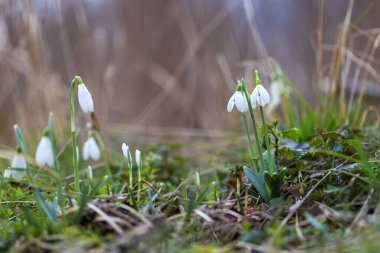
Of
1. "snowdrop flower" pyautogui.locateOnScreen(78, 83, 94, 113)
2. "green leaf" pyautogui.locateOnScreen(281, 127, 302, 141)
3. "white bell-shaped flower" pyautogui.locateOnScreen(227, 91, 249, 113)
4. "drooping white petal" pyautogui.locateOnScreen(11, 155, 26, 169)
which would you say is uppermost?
"snowdrop flower" pyautogui.locateOnScreen(78, 83, 94, 113)

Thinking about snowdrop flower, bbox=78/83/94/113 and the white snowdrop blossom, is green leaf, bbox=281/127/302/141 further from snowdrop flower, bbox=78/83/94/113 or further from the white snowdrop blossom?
snowdrop flower, bbox=78/83/94/113

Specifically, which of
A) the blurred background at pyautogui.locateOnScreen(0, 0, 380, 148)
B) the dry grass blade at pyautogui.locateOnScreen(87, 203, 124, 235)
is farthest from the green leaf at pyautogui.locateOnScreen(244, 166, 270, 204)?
the blurred background at pyautogui.locateOnScreen(0, 0, 380, 148)

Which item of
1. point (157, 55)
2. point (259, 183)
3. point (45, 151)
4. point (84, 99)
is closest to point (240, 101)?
point (259, 183)

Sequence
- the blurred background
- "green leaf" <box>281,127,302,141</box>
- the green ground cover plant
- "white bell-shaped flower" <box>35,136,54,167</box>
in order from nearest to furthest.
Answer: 1. the green ground cover plant
2. "white bell-shaped flower" <box>35,136,54,167</box>
3. "green leaf" <box>281,127,302,141</box>
4. the blurred background

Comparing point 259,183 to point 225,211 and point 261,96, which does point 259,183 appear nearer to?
point 225,211

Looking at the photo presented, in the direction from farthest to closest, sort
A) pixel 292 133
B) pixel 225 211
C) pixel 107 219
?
1. pixel 292 133
2. pixel 225 211
3. pixel 107 219

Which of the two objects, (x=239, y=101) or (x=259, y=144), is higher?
(x=239, y=101)

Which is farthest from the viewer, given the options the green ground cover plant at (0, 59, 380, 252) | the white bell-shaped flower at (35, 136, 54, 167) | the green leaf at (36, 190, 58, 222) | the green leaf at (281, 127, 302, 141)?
the green leaf at (281, 127, 302, 141)

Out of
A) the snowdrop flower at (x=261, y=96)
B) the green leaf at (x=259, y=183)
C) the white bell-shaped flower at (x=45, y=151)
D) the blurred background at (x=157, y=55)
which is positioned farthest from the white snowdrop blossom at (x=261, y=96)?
the blurred background at (x=157, y=55)
